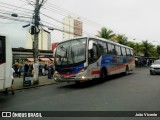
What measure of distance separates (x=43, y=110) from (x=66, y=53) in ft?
23.4

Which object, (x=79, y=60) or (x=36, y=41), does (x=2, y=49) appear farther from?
(x=36, y=41)

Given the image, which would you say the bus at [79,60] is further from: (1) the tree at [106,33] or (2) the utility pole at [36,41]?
(1) the tree at [106,33]

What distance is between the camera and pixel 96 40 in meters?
16.4

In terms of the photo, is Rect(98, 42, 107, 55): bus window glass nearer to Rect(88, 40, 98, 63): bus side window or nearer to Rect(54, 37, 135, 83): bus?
Rect(54, 37, 135, 83): bus

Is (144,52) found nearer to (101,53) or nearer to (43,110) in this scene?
(101,53)

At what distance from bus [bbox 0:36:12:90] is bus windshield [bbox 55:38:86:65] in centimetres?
449

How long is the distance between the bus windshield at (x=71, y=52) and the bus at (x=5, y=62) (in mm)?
4493

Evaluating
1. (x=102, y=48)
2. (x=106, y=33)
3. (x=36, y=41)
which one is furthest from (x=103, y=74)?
(x=106, y=33)

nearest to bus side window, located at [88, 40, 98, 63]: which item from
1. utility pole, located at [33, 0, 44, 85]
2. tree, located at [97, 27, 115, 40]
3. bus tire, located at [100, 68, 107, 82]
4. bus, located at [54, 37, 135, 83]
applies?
bus, located at [54, 37, 135, 83]

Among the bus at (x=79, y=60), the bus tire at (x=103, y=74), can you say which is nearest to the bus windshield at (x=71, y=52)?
the bus at (x=79, y=60)

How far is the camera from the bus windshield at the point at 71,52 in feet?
47.7

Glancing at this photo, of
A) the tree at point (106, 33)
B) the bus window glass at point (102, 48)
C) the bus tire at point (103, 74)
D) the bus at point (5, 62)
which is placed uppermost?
the tree at point (106, 33)

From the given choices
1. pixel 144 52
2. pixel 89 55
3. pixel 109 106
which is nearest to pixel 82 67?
pixel 89 55

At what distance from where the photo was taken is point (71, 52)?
14.8 m
